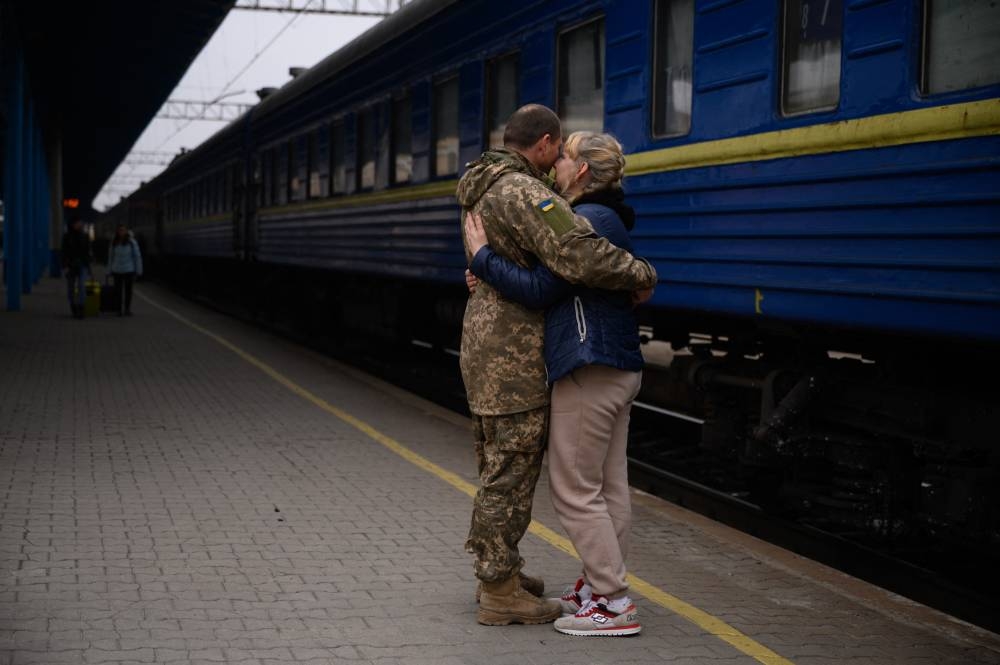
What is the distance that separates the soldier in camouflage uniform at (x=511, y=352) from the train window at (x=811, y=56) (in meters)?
1.78

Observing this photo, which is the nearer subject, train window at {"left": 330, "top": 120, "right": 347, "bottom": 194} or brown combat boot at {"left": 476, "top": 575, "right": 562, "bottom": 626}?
brown combat boot at {"left": 476, "top": 575, "right": 562, "bottom": 626}

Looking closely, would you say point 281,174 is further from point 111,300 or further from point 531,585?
point 531,585

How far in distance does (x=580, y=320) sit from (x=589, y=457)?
0.50 m

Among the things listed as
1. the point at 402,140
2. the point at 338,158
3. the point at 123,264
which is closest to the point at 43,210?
the point at 123,264

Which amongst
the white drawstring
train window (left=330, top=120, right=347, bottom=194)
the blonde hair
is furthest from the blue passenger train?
train window (left=330, top=120, right=347, bottom=194)

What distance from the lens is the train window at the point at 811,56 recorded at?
19.8 ft

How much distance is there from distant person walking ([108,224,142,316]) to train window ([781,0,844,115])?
18469 millimetres

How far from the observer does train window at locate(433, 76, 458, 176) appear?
11351 mm

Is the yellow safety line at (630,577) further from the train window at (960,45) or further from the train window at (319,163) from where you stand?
the train window at (319,163)

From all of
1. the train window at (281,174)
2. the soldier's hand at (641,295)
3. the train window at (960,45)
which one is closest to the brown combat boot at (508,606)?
the soldier's hand at (641,295)

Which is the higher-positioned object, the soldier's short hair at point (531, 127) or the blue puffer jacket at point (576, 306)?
the soldier's short hair at point (531, 127)

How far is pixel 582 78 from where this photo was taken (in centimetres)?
859

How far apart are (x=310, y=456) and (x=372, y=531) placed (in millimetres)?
2292

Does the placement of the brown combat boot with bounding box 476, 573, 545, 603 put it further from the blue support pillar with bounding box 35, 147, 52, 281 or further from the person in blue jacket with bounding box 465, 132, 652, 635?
the blue support pillar with bounding box 35, 147, 52, 281
